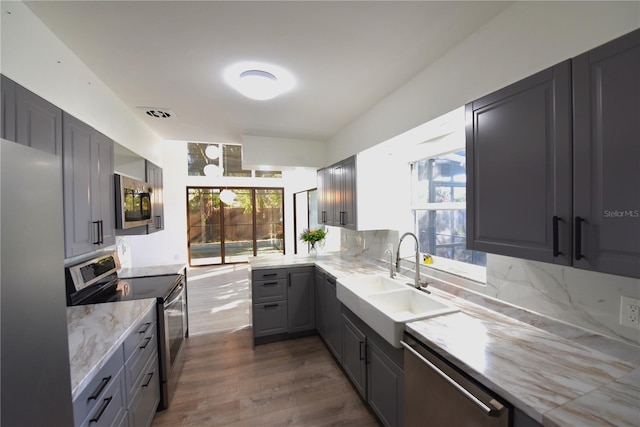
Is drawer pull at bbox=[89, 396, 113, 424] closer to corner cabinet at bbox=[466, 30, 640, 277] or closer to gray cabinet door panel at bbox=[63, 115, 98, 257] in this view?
gray cabinet door panel at bbox=[63, 115, 98, 257]

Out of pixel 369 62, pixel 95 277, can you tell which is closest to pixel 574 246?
pixel 369 62

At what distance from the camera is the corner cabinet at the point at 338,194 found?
9.26 feet

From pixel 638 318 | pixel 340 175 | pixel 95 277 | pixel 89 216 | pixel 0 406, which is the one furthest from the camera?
pixel 340 175

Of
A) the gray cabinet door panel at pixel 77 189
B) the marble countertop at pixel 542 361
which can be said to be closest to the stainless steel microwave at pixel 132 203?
the gray cabinet door panel at pixel 77 189

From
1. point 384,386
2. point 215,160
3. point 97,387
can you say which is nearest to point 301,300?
point 384,386

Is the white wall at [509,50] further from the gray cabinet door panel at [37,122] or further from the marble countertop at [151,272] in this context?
the marble countertop at [151,272]

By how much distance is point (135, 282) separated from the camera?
2408 millimetres

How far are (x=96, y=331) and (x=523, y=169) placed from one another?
2.34 m

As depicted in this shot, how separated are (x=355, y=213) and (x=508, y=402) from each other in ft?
6.51

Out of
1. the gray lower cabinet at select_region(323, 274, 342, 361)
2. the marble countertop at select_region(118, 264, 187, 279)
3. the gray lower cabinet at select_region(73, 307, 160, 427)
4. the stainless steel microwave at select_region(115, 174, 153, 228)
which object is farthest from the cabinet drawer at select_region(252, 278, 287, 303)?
the stainless steel microwave at select_region(115, 174, 153, 228)

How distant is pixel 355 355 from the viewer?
80.4 inches

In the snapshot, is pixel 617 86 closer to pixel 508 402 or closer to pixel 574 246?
pixel 574 246

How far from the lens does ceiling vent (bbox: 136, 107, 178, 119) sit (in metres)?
2.46

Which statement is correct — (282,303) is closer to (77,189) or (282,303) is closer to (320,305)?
(320,305)
